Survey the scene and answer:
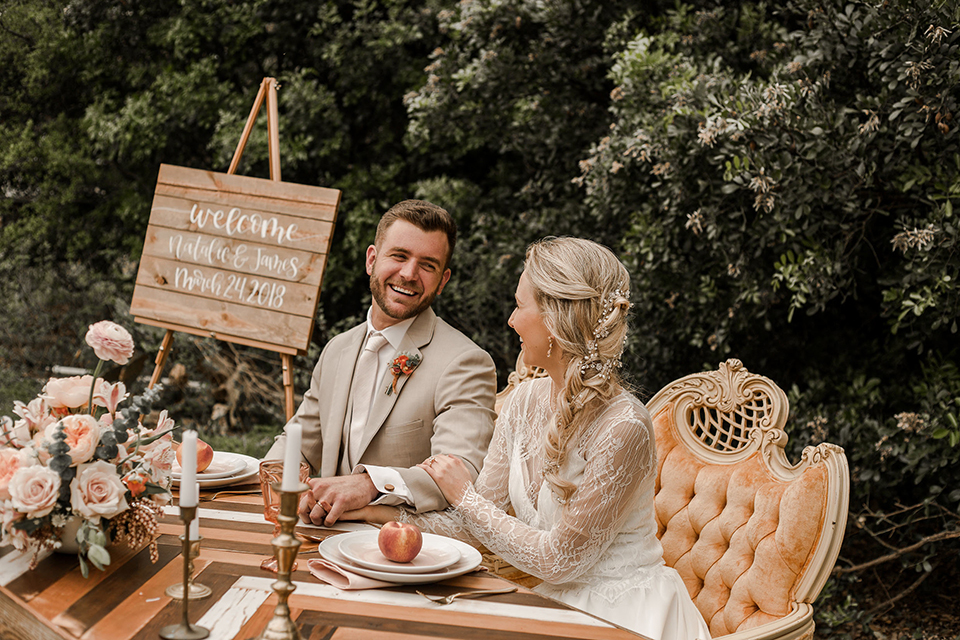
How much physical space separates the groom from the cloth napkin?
765 mm

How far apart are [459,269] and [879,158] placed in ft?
9.95

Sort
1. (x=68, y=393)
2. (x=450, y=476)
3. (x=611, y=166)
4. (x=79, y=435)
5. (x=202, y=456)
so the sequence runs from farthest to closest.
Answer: (x=611, y=166) → (x=202, y=456) → (x=450, y=476) → (x=68, y=393) → (x=79, y=435)

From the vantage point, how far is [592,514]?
6.35 feet

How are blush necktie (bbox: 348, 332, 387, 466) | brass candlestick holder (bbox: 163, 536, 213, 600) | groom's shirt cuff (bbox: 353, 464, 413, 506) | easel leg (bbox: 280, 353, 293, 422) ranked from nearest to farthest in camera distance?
brass candlestick holder (bbox: 163, 536, 213, 600)
groom's shirt cuff (bbox: 353, 464, 413, 506)
blush necktie (bbox: 348, 332, 387, 466)
easel leg (bbox: 280, 353, 293, 422)

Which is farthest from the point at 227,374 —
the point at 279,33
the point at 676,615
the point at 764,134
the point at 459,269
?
the point at 676,615

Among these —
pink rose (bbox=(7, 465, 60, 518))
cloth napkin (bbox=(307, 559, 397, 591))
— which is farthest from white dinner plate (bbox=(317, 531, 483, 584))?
pink rose (bbox=(7, 465, 60, 518))

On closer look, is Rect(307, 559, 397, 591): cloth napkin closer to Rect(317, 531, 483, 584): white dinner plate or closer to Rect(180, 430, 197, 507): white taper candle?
Rect(317, 531, 483, 584): white dinner plate

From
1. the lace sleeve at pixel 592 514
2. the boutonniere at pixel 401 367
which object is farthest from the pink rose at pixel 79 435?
the boutonniere at pixel 401 367

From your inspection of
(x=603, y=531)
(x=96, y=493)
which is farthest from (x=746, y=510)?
(x=96, y=493)

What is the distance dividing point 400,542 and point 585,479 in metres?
0.54

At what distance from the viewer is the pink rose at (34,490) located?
4.92ft

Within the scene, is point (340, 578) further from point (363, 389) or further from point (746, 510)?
point (746, 510)

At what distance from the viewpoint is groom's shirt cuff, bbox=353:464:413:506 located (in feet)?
7.14

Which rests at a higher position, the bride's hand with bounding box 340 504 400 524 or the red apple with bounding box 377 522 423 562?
the red apple with bounding box 377 522 423 562
